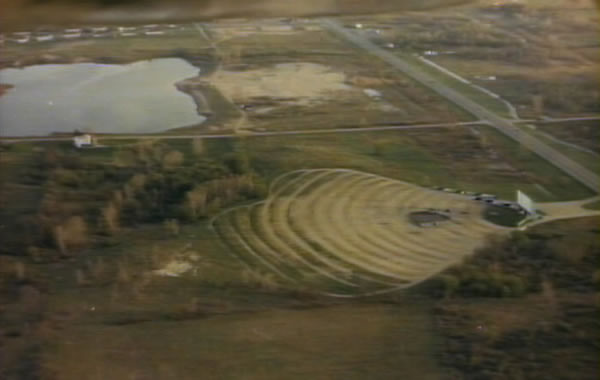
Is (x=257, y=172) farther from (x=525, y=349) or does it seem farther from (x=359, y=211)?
(x=525, y=349)

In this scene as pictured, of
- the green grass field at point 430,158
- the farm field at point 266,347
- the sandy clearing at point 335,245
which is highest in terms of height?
the green grass field at point 430,158

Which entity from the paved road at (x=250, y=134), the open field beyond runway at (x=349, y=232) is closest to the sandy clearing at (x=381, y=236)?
the open field beyond runway at (x=349, y=232)

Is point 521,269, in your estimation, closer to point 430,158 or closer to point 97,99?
point 430,158

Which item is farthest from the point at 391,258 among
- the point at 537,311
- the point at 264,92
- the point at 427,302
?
the point at 264,92

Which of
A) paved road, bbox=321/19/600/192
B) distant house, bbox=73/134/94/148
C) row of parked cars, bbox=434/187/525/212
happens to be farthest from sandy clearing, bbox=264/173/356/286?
distant house, bbox=73/134/94/148

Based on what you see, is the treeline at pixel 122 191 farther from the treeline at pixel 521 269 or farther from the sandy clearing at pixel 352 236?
the treeline at pixel 521 269
